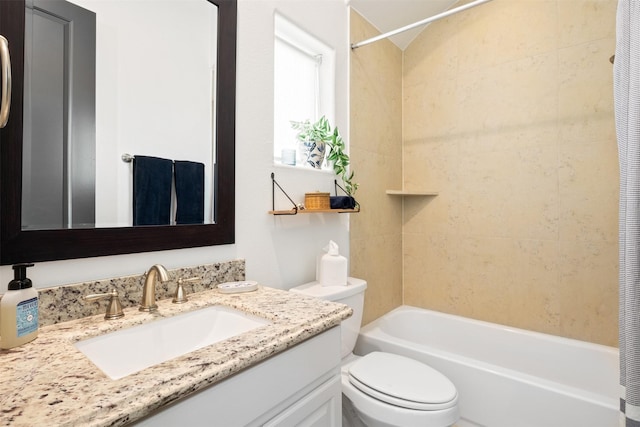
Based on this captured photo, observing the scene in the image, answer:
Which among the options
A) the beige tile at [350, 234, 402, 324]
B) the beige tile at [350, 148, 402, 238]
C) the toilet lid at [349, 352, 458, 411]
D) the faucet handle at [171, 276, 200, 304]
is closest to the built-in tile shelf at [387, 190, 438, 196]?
Result: the beige tile at [350, 148, 402, 238]

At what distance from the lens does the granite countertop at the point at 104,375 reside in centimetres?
46

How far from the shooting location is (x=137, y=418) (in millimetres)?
491

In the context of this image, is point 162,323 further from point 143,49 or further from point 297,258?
point 143,49

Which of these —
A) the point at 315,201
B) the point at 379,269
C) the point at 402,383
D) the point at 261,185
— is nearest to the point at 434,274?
the point at 379,269

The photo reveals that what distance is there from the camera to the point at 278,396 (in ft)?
2.42

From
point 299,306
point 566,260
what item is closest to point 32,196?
point 299,306

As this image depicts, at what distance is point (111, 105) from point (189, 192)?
1.16 ft

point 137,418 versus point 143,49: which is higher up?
point 143,49

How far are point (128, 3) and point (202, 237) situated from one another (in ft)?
2.59

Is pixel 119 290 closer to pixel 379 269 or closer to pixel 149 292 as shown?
pixel 149 292

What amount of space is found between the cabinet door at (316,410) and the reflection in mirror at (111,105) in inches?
27.5

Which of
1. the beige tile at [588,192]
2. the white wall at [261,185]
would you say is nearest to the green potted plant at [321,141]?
the white wall at [261,185]

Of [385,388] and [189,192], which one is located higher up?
[189,192]

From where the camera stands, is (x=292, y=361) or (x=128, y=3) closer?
(x=292, y=361)
